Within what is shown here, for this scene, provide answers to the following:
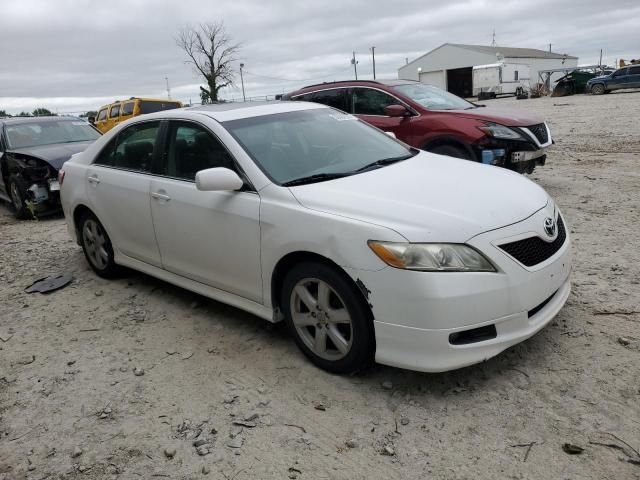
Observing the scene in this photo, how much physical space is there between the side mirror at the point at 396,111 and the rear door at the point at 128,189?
3779mm

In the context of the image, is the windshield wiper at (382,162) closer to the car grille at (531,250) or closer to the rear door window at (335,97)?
the car grille at (531,250)

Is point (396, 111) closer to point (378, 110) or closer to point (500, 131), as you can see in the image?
point (378, 110)

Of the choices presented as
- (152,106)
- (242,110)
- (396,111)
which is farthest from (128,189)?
(152,106)

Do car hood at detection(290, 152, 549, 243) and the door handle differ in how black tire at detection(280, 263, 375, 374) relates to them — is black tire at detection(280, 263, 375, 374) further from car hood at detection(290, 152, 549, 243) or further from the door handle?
the door handle

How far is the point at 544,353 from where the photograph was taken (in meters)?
3.17

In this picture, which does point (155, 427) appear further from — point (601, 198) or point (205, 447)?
point (601, 198)

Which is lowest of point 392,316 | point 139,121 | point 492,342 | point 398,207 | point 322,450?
point 322,450

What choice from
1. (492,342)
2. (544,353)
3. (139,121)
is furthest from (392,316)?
(139,121)

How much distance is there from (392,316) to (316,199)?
2.70 ft

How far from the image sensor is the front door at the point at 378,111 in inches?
287

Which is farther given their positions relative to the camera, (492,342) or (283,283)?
(283,283)

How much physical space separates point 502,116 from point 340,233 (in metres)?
5.08

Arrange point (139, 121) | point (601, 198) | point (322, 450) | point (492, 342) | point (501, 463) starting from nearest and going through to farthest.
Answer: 1. point (501, 463)
2. point (322, 450)
3. point (492, 342)
4. point (139, 121)
5. point (601, 198)

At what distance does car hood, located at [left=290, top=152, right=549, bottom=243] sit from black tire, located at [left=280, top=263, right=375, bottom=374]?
36cm
